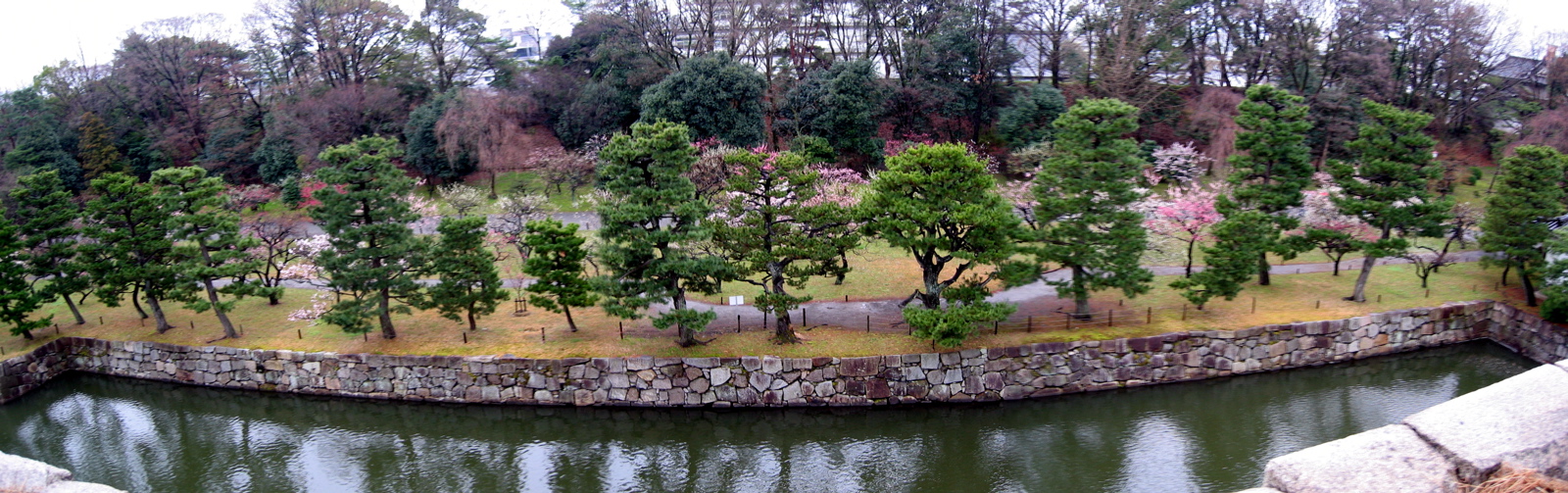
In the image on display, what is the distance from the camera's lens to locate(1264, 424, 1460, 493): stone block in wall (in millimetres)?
4594

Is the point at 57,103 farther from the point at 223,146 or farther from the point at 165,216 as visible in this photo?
the point at 165,216

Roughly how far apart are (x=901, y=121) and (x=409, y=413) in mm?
25019

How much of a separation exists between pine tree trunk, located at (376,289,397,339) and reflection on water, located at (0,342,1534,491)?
1827 mm

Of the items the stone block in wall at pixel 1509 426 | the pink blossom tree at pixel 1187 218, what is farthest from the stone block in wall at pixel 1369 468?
the pink blossom tree at pixel 1187 218

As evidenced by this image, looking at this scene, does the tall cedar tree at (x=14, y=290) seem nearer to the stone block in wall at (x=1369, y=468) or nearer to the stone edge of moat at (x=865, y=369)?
the stone edge of moat at (x=865, y=369)

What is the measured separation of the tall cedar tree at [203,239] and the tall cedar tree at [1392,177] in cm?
2874

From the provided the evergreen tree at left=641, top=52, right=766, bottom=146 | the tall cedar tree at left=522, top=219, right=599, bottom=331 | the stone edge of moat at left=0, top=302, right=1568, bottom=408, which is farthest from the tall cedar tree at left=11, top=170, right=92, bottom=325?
the evergreen tree at left=641, top=52, right=766, bottom=146

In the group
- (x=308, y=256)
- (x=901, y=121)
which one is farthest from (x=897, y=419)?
(x=901, y=121)

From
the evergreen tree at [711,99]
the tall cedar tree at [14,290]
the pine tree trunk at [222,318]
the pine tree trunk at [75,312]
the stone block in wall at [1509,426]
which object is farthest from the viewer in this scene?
the evergreen tree at [711,99]

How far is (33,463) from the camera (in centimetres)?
626

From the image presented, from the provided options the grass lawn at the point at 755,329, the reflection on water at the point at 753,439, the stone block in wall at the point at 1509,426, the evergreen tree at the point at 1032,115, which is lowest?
the reflection on water at the point at 753,439

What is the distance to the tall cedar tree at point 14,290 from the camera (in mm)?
23516

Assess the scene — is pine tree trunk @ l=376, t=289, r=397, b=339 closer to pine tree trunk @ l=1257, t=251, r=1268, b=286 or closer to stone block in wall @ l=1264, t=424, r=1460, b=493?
stone block in wall @ l=1264, t=424, r=1460, b=493

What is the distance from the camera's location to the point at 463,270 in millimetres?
22141
